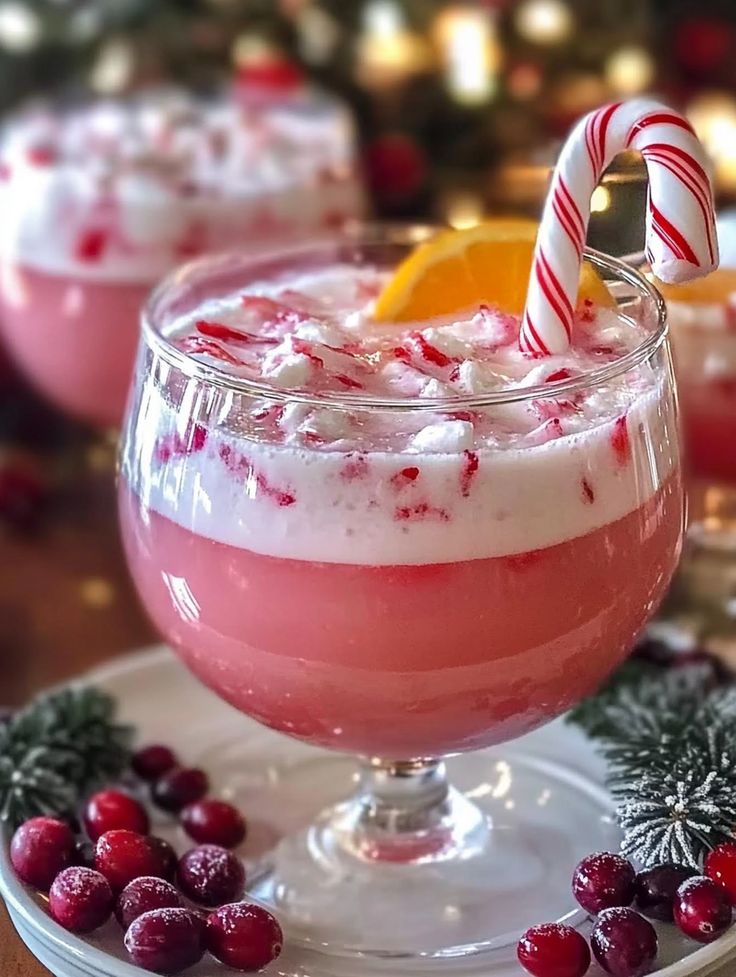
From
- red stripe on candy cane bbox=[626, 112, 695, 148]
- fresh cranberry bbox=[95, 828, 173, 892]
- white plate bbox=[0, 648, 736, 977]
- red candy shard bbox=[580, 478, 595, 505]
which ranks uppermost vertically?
red stripe on candy cane bbox=[626, 112, 695, 148]

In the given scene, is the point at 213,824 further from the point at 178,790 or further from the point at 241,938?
the point at 241,938

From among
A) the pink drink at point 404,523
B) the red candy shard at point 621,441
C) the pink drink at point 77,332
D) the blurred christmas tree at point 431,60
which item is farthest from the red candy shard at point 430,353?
the blurred christmas tree at point 431,60

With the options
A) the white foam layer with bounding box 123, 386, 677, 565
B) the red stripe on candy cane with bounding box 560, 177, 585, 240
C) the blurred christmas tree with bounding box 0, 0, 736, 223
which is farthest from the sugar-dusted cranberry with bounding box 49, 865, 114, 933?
the blurred christmas tree with bounding box 0, 0, 736, 223

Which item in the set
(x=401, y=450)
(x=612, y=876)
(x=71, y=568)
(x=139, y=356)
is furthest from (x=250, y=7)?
(x=612, y=876)

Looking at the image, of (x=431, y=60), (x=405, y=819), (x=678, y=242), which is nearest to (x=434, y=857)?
(x=405, y=819)

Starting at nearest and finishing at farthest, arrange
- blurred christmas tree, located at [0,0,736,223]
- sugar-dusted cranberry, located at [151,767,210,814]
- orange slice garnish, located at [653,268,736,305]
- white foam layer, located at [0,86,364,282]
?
sugar-dusted cranberry, located at [151,767,210,814], orange slice garnish, located at [653,268,736,305], white foam layer, located at [0,86,364,282], blurred christmas tree, located at [0,0,736,223]

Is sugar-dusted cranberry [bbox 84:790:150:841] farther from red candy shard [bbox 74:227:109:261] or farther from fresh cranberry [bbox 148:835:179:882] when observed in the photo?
red candy shard [bbox 74:227:109:261]

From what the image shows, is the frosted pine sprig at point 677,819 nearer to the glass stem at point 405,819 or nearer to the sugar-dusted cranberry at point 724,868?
the sugar-dusted cranberry at point 724,868

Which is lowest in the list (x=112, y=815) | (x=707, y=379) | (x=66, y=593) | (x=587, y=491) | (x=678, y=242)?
(x=66, y=593)
